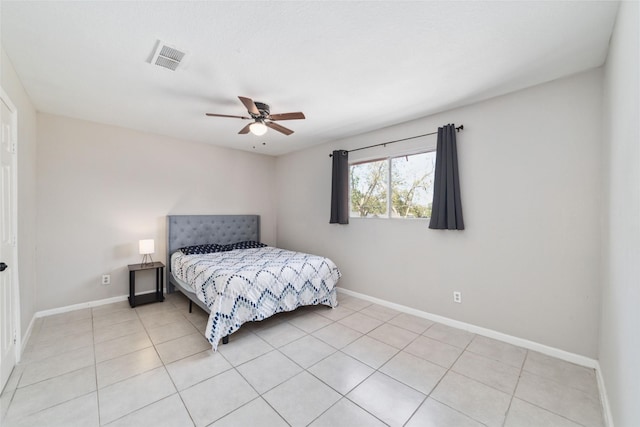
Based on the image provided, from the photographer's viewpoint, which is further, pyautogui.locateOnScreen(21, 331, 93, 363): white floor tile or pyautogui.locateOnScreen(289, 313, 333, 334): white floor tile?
pyautogui.locateOnScreen(289, 313, 333, 334): white floor tile

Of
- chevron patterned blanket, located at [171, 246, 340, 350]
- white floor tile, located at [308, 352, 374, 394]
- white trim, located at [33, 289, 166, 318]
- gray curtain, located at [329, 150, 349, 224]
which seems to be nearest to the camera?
white floor tile, located at [308, 352, 374, 394]

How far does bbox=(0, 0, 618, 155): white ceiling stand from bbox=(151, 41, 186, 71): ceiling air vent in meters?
0.05

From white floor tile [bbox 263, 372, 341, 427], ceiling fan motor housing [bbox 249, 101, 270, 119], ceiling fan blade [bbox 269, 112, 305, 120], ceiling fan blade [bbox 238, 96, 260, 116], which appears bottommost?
white floor tile [bbox 263, 372, 341, 427]

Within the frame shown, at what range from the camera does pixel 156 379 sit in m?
2.09

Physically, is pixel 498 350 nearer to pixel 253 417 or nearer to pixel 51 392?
pixel 253 417

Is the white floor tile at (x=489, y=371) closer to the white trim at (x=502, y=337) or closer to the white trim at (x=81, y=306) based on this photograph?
the white trim at (x=502, y=337)

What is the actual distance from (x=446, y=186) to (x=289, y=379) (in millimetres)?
2509

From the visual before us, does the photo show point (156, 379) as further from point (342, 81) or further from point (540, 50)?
point (540, 50)

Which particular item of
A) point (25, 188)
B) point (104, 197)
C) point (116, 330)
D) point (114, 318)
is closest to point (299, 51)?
point (25, 188)

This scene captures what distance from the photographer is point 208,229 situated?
466 cm

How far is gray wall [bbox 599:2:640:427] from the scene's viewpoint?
4.03 feet

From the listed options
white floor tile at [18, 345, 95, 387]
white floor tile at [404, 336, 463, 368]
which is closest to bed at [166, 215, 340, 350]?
white floor tile at [18, 345, 95, 387]

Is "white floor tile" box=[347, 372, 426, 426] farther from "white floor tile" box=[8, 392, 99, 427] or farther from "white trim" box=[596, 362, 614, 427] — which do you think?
"white floor tile" box=[8, 392, 99, 427]

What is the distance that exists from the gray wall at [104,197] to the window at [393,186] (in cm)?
256
